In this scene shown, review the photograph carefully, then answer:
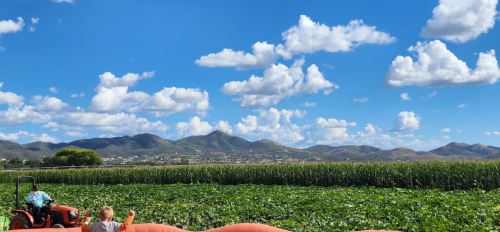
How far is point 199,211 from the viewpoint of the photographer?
13.0 meters

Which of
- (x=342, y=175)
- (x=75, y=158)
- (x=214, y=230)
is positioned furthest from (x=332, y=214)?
(x=75, y=158)

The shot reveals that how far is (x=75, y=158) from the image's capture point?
10006 centimetres

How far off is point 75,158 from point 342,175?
87.4m

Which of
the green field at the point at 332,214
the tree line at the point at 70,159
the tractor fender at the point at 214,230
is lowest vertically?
the green field at the point at 332,214

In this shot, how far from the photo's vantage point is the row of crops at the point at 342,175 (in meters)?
24.7

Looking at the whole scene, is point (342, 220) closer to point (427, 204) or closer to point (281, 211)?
point (281, 211)

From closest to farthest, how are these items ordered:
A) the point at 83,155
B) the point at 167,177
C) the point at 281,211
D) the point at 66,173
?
the point at 281,211 → the point at 167,177 → the point at 66,173 → the point at 83,155

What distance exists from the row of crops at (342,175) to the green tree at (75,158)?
223ft

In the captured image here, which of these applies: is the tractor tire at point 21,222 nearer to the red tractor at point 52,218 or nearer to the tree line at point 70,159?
the red tractor at point 52,218

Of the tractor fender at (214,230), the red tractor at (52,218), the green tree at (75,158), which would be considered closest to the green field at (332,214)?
the red tractor at (52,218)

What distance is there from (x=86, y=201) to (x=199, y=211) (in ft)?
25.2

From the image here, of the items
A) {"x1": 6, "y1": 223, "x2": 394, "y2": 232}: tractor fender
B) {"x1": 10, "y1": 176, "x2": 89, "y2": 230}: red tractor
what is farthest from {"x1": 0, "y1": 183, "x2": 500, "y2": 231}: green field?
{"x1": 6, "y1": 223, "x2": 394, "y2": 232}: tractor fender

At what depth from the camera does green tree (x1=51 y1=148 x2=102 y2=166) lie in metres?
A: 98.9

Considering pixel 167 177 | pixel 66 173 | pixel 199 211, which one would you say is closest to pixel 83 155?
pixel 66 173
